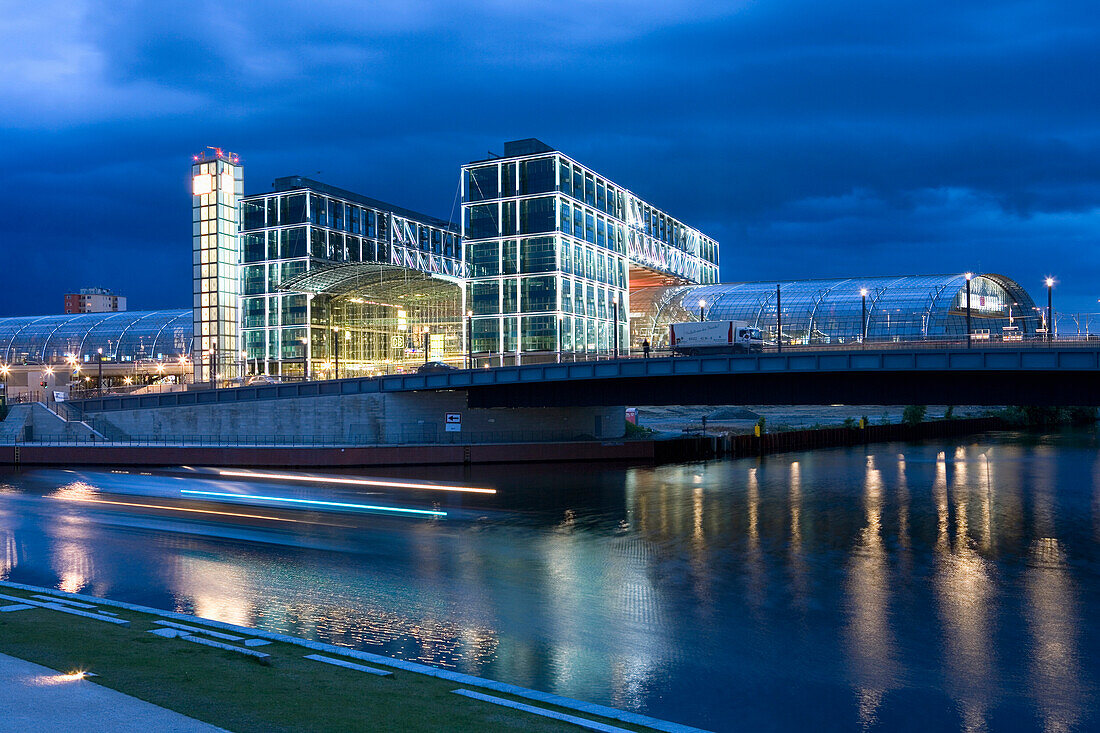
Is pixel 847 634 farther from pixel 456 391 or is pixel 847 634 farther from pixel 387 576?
pixel 456 391

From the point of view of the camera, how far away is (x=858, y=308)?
109 meters

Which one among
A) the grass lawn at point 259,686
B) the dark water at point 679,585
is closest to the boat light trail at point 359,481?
the dark water at point 679,585

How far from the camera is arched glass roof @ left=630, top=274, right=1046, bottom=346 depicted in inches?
4048

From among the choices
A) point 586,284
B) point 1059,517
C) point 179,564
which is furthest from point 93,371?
point 1059,517

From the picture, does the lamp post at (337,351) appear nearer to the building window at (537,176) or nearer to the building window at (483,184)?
the building window at (483,184)

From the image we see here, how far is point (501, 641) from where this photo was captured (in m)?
22.0

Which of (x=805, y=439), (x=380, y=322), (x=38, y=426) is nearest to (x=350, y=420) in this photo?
(x=38, y=426)

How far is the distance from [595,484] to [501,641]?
3868 centimetres

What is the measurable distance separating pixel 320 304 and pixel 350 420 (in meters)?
44.4

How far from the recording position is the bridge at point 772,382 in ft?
161

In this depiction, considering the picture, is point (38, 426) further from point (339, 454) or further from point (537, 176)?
point (537, 176)

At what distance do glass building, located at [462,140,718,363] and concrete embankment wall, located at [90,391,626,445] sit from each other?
754 inches

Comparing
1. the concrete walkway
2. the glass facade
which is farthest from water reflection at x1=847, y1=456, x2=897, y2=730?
the glass facade

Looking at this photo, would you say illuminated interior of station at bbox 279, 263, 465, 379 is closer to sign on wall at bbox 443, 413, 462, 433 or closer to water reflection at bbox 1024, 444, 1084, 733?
sign on wall at bbox 443, 413, 462, 433
